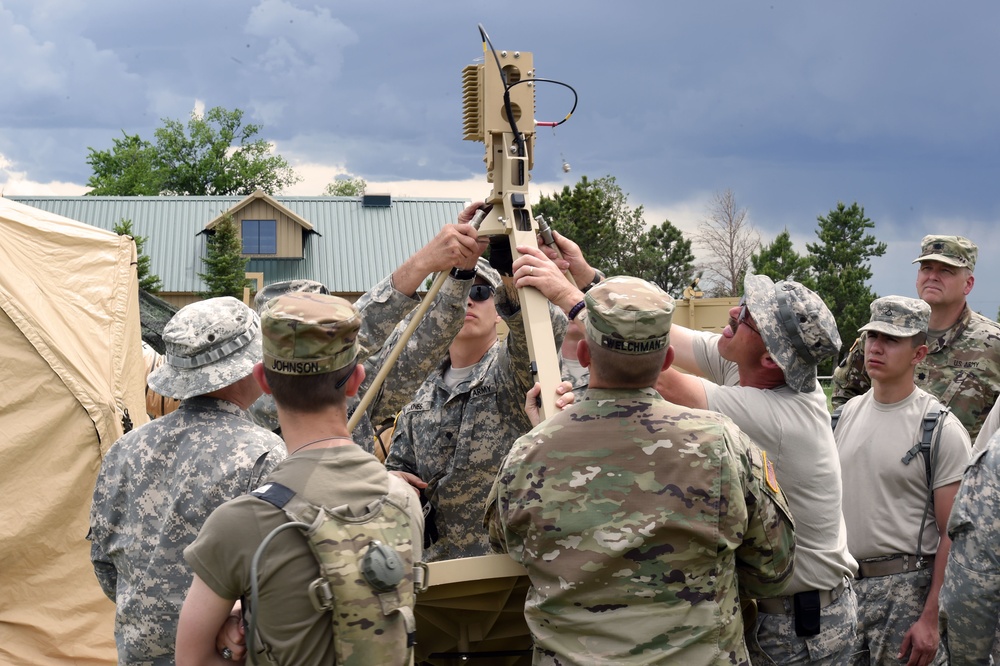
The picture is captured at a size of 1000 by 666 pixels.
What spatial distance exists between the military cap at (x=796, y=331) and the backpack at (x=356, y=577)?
1415 mm

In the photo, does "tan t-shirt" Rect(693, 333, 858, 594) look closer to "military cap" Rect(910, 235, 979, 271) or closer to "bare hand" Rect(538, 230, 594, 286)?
"bare hand" Rect(538, 230, 594, 286)

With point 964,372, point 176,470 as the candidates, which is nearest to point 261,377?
point 176,470

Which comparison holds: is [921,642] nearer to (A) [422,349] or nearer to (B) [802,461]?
(B) [802,461]

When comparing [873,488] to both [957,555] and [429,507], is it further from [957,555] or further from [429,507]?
[429,507]

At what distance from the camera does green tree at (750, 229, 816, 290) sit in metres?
43.7

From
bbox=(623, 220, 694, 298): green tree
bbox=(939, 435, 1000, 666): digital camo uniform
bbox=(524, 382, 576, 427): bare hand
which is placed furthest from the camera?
bbox=(623, 220, 694, 298): green tree

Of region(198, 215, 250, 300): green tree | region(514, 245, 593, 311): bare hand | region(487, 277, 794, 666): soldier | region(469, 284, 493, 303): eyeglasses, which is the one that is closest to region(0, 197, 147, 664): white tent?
region(469, 284, 493, 303): eyeglasses

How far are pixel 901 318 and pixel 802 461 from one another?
163cm

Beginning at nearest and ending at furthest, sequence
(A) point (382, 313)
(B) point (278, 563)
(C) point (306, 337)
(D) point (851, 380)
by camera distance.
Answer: (B) point (278, 563), (C) point (306, 337), (A) point (382, 313), (D) point (851, 380)

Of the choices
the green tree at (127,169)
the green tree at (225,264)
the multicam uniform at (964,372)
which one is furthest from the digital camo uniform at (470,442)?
the green tree at (127,169)

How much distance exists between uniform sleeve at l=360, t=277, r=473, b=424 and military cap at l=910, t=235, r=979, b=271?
3.13m

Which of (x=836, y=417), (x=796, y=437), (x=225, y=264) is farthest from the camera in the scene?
(x=225, y=264)

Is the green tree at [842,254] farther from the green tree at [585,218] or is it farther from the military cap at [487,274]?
the military cap at [487,274]

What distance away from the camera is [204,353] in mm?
3217
